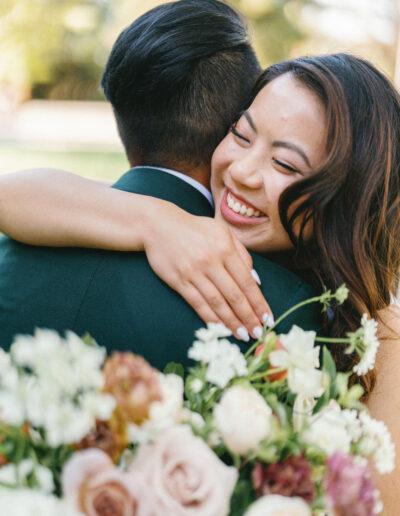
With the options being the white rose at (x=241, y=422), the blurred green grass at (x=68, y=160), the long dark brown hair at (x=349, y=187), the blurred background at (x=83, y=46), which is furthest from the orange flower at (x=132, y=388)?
the blurred background at (x=83, y=46)

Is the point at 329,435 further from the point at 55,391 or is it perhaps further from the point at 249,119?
the point at 249,119

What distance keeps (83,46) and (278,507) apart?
73.2 feet

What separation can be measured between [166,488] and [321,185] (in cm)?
94

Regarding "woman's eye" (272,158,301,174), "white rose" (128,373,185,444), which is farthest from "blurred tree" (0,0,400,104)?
"white rose" (128,373,185,444)

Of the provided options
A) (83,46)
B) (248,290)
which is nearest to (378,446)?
(248,290)

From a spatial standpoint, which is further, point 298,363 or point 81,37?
point 81,37

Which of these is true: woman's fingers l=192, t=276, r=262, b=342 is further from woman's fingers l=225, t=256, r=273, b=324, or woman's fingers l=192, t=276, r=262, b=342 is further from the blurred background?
the blurred background

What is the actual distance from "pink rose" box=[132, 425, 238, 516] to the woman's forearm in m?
0.63

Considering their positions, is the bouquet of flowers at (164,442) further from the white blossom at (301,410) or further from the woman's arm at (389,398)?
the woman's arm at (389,398)

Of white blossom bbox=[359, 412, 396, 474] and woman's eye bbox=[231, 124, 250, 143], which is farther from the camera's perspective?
woman's eye bbox=[231, 124, 250, 143]

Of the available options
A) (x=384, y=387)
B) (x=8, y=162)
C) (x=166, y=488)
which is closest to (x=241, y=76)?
(x=384, y=387)

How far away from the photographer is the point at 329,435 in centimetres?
90

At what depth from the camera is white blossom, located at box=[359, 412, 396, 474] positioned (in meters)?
0.94

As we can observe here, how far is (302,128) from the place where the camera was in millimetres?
1524
